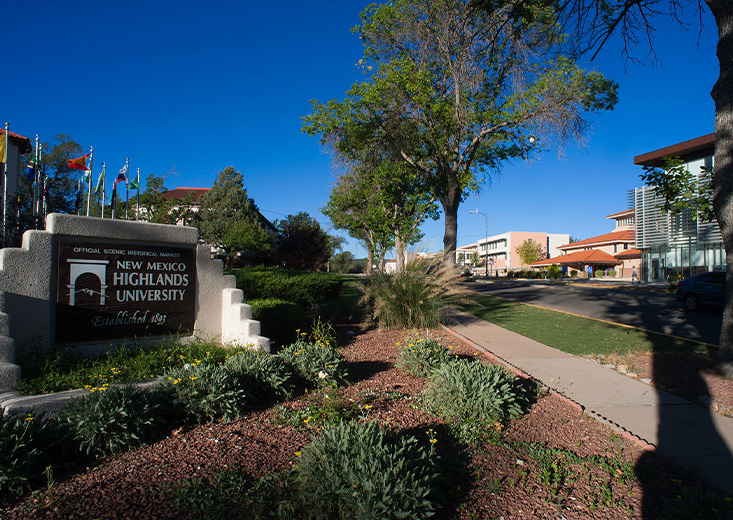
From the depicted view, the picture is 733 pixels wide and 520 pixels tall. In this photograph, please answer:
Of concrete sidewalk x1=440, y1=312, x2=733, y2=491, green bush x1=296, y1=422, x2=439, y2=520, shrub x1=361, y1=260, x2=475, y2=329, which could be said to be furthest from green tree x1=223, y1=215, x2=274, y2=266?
green bush x1=296, y1=422, x2=439, y2=520

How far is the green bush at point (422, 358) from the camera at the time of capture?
18.7ft

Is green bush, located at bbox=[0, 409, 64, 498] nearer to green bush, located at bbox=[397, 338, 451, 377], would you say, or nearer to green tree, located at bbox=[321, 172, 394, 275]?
green bush, located at bbox=[397, 338, 451, 377]

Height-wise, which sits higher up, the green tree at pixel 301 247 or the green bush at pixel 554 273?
the green tree at pixel 301 247

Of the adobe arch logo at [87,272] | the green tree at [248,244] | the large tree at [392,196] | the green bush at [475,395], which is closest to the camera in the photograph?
the green bush at [475,395]

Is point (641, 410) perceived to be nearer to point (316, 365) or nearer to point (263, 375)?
point (316, 365)

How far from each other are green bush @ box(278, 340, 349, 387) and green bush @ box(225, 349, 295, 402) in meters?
0.26

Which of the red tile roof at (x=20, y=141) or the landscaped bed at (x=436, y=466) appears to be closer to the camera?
the landscaped bed at (x=436, y=466)

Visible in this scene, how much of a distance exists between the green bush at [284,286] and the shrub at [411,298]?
4.60 feet

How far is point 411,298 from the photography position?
9.10m

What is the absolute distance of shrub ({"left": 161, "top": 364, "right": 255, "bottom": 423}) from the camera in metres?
4.04

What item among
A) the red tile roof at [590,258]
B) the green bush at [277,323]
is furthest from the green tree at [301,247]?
the red tile roof at [590,258]

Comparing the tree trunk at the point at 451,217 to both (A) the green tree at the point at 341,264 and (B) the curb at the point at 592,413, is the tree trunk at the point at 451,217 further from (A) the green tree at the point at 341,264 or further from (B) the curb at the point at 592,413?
(A) the green tree at the point at 341,264

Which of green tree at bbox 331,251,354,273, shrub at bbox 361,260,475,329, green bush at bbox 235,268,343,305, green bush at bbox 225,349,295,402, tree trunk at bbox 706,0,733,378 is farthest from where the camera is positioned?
green tree at bbox 331,251,354,273

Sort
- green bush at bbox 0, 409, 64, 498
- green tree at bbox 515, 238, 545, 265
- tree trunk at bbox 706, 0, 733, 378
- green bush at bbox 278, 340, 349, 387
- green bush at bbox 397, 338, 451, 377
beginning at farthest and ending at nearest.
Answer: green tree at bbox 515, 238, 545, 265 < tree trunk at bbox 706, 0, 733, 378 < green bush at bbox 397, 338, 451, 377 < green bush at bbox 278, 340, 349, 387 < green bush at bbox 0, 409, 64, 498
